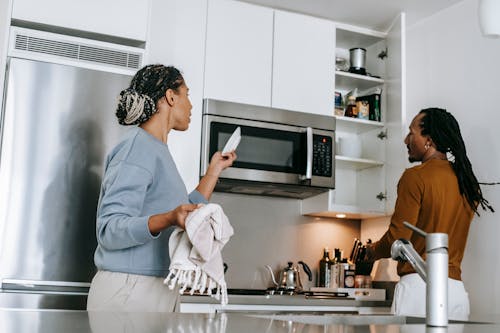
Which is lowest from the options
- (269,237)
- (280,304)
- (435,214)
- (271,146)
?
(280,304)

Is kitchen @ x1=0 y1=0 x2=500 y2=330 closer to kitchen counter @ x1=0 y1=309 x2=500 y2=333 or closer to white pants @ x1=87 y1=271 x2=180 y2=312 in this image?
white pants @ x1=87 y1=271 x2=180 y2=312

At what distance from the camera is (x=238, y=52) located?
353cm

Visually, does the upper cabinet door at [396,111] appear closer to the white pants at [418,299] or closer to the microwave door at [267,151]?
the microwave door at [267,151]

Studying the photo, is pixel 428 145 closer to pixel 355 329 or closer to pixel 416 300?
pixel 416 300

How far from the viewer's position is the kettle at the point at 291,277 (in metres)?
3.65

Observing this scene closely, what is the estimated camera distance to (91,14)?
3.02m

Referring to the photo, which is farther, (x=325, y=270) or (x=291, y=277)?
(x=325, y=270)

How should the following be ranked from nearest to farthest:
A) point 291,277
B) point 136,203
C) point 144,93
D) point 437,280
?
point 437,280
point 136,203
point 144,93
point 291,277

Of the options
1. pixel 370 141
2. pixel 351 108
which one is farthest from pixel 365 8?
pixel 370 141

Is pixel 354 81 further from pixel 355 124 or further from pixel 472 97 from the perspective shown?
pixel 472 97

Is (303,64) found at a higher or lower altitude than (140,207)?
higher

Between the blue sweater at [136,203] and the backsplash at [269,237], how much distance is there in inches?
67.2

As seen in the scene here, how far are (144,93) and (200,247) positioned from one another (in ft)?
1.97

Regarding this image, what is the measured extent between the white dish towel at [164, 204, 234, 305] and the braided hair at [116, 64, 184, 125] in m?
0.44
